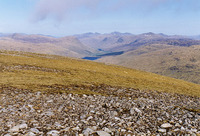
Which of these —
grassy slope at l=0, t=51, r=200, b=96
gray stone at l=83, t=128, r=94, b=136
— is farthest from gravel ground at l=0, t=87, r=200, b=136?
grassy slope at l=0, t=51, r=200, b=96

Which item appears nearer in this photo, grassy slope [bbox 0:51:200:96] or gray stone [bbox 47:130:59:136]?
gray stone [bbox 47:130:59:136]

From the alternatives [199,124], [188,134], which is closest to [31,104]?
[188,134]

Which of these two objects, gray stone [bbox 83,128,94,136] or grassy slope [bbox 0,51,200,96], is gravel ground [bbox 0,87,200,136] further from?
grassy slope [bbox 0,51,200,96]

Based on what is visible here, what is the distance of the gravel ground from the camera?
11008 millimetres

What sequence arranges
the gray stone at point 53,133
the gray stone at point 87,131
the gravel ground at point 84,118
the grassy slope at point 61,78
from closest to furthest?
the gray stone at point 53,133 → the gray stone at point 87,131 → the gravel ground at point 84,118 → the grassy slope at point 61,78

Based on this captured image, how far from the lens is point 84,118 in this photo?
1323cm

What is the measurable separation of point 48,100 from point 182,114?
13.7 meters

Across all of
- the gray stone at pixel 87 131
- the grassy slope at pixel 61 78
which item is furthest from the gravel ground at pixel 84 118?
the grassy slope at pixel 61 78

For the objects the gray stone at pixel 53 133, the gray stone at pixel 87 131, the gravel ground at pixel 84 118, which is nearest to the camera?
the gray stone at pixel 53 133

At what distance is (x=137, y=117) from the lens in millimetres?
13820

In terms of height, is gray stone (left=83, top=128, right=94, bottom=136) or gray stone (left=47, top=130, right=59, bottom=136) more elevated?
gray stone (left=47, top=130, right=59, bottom=136)

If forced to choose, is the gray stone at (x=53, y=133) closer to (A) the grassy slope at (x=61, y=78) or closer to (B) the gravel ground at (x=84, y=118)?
(B) the gravel ground at (x=84, y=118)

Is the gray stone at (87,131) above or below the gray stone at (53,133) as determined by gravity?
below

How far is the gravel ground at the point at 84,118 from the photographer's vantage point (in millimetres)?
11008
